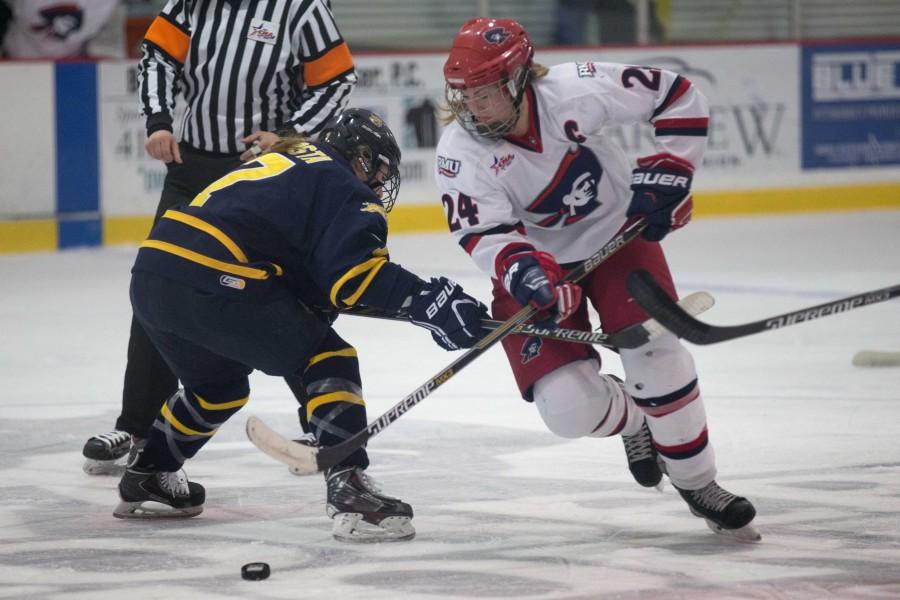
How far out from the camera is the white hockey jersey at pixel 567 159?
121 inches

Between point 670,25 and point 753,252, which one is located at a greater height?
point 670,25

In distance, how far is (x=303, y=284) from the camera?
123 inches

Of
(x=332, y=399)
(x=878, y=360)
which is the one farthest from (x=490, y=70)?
(x=878, y=360)

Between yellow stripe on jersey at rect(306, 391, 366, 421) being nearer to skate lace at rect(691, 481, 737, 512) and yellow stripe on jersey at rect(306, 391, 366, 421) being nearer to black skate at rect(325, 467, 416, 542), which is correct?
black skate at rect(325, 467, 416, 542)

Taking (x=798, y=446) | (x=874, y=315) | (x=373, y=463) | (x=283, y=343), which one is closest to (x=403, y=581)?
(x=283, y=343)

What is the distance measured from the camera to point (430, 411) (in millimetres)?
4379

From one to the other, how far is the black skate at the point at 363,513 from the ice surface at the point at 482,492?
0.04 metres

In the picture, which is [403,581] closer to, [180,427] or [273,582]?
[273,582]

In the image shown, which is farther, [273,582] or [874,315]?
[874,315]

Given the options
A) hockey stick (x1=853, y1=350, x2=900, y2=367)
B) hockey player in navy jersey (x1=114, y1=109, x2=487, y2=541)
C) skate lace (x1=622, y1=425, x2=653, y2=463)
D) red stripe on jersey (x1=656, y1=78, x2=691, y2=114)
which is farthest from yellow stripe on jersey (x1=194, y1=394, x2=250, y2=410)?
hockey stick (x1=853, y1=350, x2=900, y2=367)

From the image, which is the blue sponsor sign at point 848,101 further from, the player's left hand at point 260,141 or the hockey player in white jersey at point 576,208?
the hockey player in white jersey at point 576,208

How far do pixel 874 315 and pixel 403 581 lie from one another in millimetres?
3515

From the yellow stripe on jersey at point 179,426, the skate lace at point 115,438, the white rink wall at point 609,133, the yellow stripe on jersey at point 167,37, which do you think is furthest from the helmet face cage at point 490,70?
the white rink wall at point 609,133

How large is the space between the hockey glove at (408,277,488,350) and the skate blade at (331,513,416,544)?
14.0 inches
